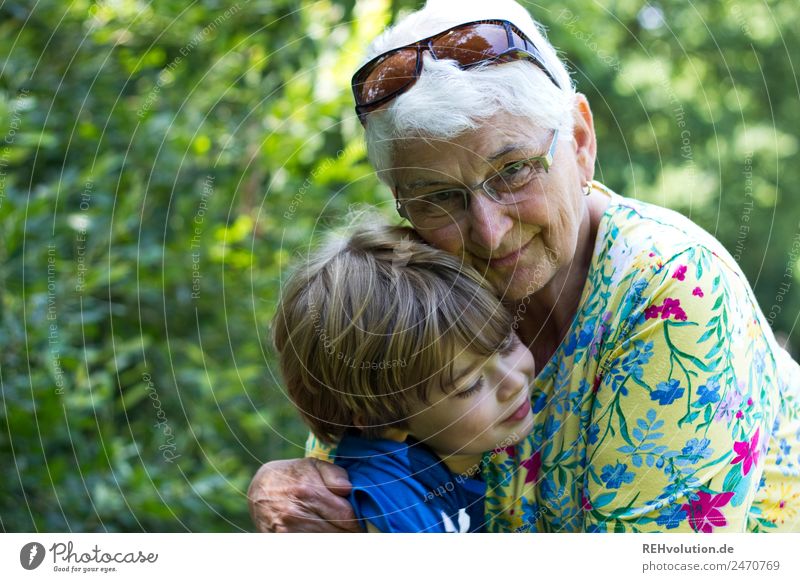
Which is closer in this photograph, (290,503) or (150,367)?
(290,503)

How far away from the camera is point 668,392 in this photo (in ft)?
3.99

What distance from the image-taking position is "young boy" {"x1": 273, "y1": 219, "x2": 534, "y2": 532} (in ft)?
4.71

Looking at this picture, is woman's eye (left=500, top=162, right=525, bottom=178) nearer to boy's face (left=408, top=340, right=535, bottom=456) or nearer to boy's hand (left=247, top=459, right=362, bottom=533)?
boy's face (left=408, top=340, right=535, bottom=456)

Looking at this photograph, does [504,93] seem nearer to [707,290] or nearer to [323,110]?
[707,290]

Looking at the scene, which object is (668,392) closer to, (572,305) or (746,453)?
(746,453)

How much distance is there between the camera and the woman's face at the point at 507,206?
4.36ft

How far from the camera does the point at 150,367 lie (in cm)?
269

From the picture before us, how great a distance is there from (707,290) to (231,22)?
1832 millimetres
